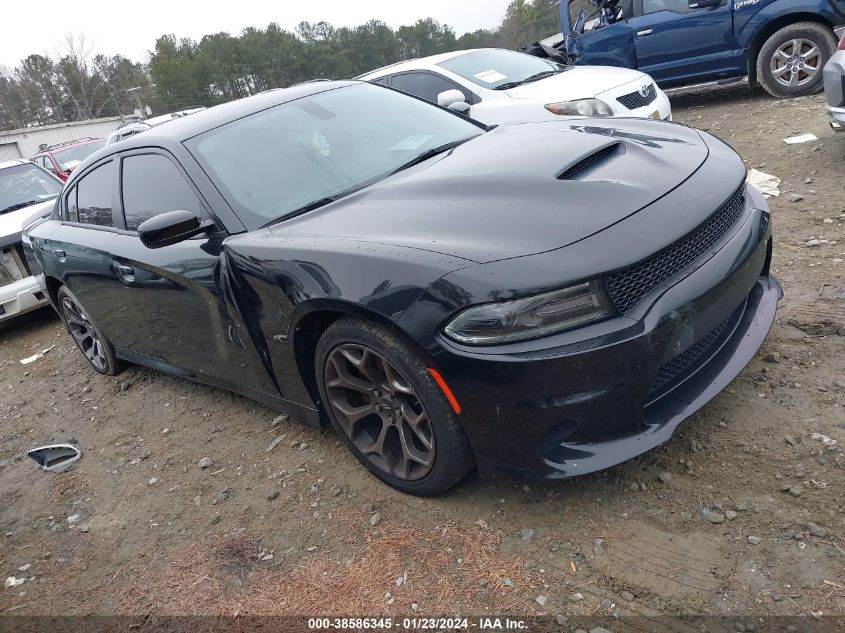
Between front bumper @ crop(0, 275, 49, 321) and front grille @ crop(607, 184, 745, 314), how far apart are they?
5585 mm

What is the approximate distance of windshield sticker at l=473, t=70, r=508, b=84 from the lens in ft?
24.0

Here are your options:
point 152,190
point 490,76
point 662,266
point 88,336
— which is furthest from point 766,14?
point 88,336

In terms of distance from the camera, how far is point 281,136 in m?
3.18

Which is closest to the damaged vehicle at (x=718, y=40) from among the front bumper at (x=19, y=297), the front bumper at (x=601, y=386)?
the front bumper at (x=601, y=386)

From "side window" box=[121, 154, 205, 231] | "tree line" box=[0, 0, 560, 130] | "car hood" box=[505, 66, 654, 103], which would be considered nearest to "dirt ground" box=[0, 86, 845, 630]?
"side window" box=[121, 154, 205, 231]

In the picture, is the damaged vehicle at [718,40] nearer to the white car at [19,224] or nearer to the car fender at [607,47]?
the car fender at [607,47]

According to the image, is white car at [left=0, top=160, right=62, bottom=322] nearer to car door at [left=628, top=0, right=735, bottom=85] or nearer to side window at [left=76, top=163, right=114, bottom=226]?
side window at [left=76, top=163, right=114, bottom=226]

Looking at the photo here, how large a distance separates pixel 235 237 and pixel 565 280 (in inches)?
57.7

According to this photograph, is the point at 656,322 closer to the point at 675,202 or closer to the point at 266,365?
the point at 675,202

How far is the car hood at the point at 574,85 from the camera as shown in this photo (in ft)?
22.0

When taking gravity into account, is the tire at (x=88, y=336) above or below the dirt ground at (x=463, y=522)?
above

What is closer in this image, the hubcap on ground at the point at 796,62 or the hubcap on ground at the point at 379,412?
the hubcap on ground at the point at 379,412

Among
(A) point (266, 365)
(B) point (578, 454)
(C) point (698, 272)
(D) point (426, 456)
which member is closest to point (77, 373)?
(A) point (266, 365)

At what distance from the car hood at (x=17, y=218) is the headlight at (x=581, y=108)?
15.7ft
